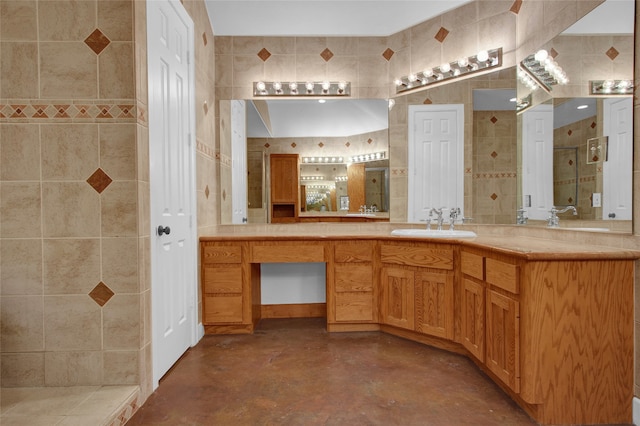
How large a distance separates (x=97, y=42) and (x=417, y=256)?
2.29 m

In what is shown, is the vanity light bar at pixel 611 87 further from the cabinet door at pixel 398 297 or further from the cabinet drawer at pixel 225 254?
the cabinet drawer at pixel 225 254

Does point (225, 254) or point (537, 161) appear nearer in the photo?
point (537, 161)

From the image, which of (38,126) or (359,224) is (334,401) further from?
(38,126)

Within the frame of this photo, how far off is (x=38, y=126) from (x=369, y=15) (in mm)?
2612

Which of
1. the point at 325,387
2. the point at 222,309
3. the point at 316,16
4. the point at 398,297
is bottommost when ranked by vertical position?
the point at 325,387

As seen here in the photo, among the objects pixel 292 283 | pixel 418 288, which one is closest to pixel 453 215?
pixel 418 288

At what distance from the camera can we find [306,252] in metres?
2.88

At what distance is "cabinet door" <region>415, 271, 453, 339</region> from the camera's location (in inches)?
97.2

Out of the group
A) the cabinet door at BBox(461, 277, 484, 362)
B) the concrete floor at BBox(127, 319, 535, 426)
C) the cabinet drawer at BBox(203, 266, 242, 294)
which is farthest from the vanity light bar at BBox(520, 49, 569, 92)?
the cabinet drawer at BBox(203, 266, 242, 294)

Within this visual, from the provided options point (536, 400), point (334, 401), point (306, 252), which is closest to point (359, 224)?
point (306, 252)

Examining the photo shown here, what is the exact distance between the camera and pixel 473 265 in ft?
7.22

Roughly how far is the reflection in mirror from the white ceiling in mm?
605

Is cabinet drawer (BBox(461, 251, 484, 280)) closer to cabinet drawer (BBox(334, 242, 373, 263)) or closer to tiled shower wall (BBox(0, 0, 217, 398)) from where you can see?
cabinet drawer (BBox(334, 242, 373, 263))

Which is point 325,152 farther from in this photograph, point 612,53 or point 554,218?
point 612,53
